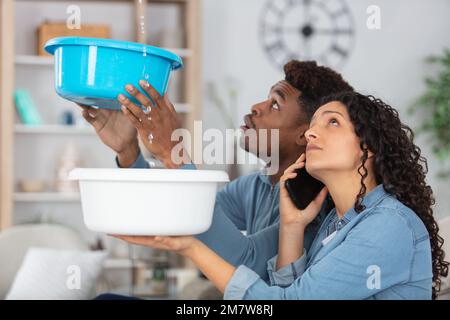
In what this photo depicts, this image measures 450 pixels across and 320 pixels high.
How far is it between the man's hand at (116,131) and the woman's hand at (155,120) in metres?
0.17

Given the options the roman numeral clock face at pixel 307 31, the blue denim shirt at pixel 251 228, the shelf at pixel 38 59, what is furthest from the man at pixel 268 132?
the roman numeral clock face at pixel 307 31

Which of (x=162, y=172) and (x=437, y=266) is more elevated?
(x=162, y=172)

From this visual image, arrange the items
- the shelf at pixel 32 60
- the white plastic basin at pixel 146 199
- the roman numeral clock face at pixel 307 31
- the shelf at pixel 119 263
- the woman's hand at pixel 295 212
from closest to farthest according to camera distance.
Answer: the white plastic basin at pixel 146 199
the woman's hand at pixel 295 212
the shelf at pixel 32 60
the shelf at pixel 119 263
the roman numeral clock face at pixel 307 31

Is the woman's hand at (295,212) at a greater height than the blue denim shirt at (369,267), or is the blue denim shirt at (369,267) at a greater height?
the woman's hand at (295,212)

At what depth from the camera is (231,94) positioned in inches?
156

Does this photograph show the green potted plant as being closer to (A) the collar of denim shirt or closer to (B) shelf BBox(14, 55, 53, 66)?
(B) shelf BBox(14, 55, 53, 66)

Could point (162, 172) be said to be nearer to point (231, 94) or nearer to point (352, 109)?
point (352, 109)

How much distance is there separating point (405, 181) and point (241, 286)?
0.32 m

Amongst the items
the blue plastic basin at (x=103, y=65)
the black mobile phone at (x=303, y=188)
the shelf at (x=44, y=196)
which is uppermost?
the blue plastic basin at (x=103, y=65)

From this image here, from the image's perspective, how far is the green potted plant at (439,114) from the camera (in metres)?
3.90

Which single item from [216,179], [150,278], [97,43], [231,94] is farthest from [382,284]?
[231,94]

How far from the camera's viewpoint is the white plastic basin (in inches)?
32.8

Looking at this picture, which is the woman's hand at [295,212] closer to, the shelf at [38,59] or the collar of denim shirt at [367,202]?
the collar of denim shirt at [367,202]

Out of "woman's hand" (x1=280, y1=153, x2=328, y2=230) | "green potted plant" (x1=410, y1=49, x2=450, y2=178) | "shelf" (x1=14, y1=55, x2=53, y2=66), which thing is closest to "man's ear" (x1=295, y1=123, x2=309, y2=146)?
"woman's hand" (x1=280, y1=153, x2=328, y2=230)
